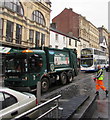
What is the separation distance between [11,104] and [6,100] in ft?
0.59

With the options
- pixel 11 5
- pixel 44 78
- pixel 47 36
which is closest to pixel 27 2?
pixel 11 5

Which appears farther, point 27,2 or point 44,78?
point 27,2

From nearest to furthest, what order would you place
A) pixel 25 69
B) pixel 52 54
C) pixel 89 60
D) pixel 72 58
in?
pixel 25 69 → pixel 52 54 → pixel 72 58 → pixel 89 60

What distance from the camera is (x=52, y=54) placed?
10852 millimetres

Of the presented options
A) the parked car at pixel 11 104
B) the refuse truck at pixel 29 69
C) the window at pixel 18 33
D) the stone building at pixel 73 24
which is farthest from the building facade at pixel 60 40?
the parked car at pixel 11 104

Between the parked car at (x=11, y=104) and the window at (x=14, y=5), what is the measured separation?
19.6 m

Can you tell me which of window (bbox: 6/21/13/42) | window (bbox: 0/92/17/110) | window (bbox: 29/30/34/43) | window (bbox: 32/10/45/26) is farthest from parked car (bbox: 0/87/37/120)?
window (bbox: 32/10/45/26)

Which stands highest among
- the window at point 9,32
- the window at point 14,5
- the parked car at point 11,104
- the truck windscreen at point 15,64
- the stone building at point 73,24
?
the stone building at point 73,24

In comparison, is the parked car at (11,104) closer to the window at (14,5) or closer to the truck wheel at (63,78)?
the truck wheel at (63,78)

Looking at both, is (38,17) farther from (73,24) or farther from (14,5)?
(73,24)

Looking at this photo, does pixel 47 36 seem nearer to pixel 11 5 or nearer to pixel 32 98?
pixel 11 5

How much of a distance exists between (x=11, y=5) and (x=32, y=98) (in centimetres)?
2085

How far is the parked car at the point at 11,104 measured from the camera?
3.43 m

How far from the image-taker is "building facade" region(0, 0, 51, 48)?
803 inches
